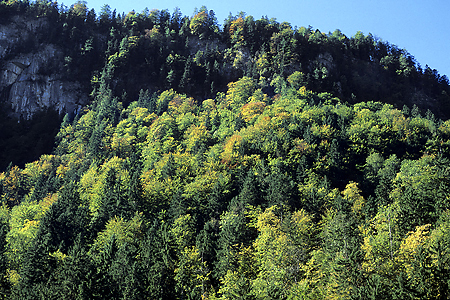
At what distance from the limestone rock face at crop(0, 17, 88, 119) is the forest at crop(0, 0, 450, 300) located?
3869 mm

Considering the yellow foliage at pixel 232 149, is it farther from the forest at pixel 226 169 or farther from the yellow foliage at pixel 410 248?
→ the yellow foliage at pixel 410 248

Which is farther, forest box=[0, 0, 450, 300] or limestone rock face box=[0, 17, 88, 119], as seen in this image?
limestone rock face box=[0, 17, 88, 119]

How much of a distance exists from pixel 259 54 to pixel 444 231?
4140 inches

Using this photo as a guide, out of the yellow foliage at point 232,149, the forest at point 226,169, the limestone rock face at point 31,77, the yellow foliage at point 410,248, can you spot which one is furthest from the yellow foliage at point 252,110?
the yellow foliage at point 410,248

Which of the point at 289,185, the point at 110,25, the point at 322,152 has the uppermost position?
the point at 110,25

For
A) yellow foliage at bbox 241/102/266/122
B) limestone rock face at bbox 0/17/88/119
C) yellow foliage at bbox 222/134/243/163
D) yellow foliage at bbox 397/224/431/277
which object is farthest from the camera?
limestone rock face at bbox 0/17/88/119

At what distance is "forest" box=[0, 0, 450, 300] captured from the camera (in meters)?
49.5

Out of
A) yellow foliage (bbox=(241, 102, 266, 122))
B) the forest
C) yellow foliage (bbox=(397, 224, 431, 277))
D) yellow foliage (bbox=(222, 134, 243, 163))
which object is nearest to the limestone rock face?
the forest

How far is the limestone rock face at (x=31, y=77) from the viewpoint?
135 metres

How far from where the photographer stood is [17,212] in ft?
270

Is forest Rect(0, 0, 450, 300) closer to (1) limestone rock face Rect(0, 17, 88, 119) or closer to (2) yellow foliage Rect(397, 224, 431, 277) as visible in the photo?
(2) yellow foliage Rect(397, 224, 431, 277)

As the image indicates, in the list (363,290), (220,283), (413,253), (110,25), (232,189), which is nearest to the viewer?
(363,290)

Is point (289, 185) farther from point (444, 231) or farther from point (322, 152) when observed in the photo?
point (444, 231)

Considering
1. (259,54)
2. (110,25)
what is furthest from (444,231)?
(110,25)
